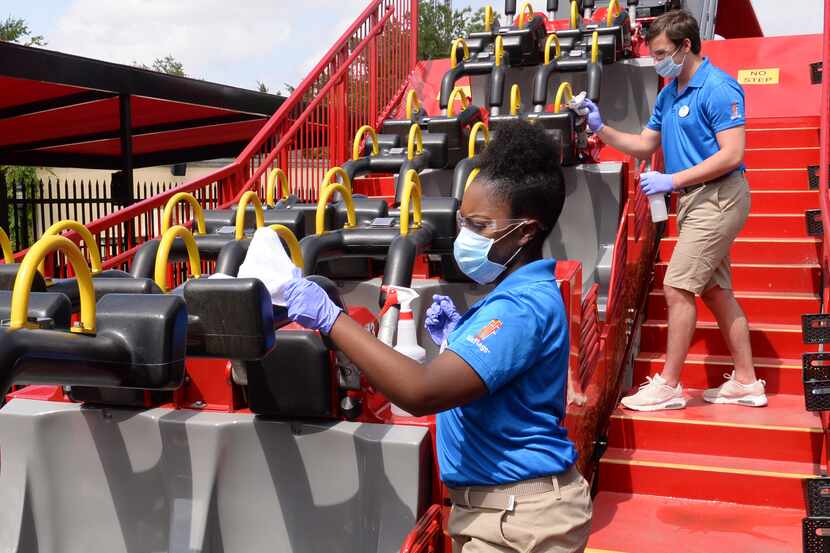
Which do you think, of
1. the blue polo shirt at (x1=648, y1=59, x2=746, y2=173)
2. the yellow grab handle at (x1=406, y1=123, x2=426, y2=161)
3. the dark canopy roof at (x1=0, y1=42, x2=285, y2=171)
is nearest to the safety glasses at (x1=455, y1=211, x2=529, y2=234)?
the blue polo shirt at (x1=648, y1=59, x2=746, y2=173)

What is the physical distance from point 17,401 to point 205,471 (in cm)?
79

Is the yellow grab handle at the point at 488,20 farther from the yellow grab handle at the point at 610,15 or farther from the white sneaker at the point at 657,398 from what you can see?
the white sneaker at the point at 657,398

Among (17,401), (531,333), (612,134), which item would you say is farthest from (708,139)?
(17,401)

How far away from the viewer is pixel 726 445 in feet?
12.8

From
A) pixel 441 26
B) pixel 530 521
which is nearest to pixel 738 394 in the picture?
pixel 530 521

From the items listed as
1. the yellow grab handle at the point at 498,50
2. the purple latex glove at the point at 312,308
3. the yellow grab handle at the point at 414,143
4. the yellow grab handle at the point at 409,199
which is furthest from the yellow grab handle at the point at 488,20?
the purple latex glove at the point at 312,308

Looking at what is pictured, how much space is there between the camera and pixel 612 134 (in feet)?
14.6

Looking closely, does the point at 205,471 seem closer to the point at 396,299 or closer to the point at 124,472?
the point at 124,472

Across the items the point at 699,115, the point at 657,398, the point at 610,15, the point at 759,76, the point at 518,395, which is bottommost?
the point at 657,398

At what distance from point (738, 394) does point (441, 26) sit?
3169 centimetres

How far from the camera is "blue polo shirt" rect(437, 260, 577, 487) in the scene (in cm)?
170

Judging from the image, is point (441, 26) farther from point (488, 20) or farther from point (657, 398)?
point (657, 398)

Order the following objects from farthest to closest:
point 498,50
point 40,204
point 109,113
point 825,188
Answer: point 109,113 → point 40,204 → point 498,50 → point 825,188

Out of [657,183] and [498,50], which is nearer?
[657,183]
